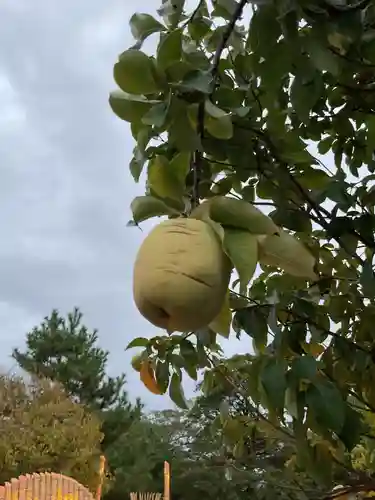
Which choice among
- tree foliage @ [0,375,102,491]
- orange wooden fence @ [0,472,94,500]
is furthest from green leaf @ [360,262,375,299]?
tree foliage @ [0,375,102,491]

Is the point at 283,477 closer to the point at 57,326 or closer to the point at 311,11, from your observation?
the point at 311,11

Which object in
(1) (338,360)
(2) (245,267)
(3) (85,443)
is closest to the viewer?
(2) (245,267)

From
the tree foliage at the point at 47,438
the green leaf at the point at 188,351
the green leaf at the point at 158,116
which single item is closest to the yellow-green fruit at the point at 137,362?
the green leaf at the point at 188,351

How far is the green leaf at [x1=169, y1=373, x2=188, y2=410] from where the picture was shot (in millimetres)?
1050

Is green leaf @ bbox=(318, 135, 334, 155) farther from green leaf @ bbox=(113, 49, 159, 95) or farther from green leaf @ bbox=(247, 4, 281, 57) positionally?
green leaf @ bbox=(113, 49, 159, 95)

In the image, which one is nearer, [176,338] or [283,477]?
[176,338]

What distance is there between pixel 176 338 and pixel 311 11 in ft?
1.80

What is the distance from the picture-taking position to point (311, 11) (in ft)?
2.19

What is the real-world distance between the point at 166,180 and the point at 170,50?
0.35 ft

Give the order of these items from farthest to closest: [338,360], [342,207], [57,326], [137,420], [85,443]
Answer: [57,326], [137,420], [85,443], [338,360], [342,207]

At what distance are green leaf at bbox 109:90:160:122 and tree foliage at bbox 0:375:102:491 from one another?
9462 millimetres

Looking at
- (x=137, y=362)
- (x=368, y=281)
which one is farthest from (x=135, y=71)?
(x=137, y=362)

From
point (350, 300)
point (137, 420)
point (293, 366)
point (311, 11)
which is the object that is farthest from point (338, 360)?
point (137, 420)

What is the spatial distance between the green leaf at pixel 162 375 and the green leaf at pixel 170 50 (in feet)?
1.88
